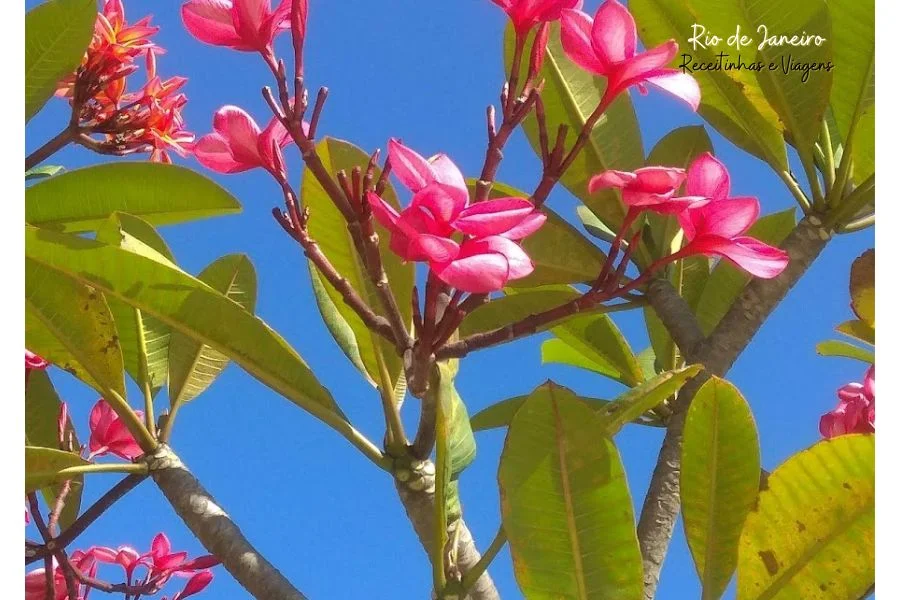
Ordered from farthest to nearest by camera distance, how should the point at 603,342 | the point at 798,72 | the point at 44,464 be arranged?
the point at 603,342
the point at 798,72
the point at 44,464

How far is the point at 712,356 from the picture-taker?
94cm

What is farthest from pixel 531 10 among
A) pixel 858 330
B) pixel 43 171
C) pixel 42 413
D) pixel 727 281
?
pixel 43 171

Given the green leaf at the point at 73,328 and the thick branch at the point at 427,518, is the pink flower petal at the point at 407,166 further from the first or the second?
the green leaf at the point at 73,328

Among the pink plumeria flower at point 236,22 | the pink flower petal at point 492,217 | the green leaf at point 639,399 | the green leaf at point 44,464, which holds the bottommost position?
the green leaf at point 639,399

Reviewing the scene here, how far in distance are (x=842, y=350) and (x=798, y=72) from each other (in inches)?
14.9

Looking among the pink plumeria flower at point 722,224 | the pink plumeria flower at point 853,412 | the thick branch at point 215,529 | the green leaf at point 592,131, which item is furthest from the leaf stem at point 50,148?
the pink plumeria flower at point 853,412

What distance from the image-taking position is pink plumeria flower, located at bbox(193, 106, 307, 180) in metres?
0.68

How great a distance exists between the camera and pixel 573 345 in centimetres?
132

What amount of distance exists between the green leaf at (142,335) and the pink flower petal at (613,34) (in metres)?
0.52

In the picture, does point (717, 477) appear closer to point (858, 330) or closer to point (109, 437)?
point (858, 330)

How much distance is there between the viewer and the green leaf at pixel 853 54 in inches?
40.7

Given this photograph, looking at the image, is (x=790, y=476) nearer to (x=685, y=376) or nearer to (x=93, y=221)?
(x=685, y=376)

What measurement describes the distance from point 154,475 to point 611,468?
490mm
